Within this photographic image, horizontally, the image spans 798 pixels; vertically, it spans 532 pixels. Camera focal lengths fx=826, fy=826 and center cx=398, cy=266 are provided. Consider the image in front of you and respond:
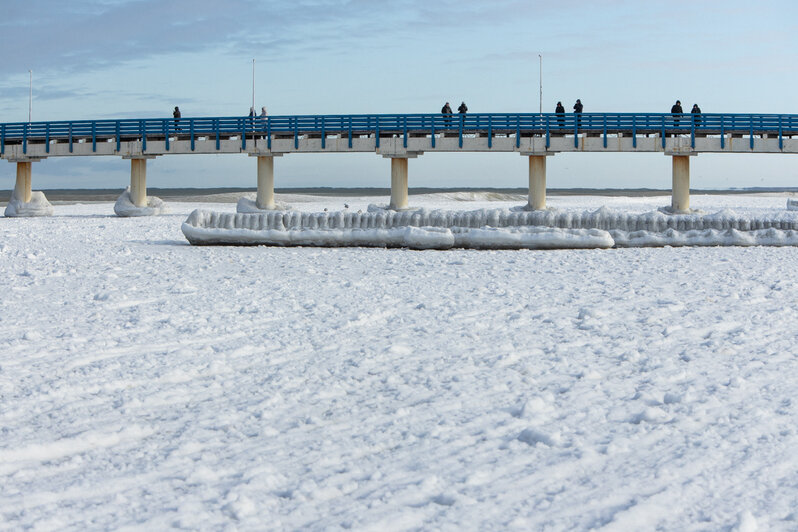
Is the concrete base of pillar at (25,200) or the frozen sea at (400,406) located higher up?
the concrete base of pillar at (25,200)

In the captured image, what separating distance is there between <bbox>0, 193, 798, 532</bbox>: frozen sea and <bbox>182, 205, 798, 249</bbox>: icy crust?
554 cm

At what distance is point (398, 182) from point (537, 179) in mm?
5216

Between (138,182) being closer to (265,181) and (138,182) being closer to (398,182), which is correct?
(265,181)

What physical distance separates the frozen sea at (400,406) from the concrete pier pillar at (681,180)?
2181 centimetres

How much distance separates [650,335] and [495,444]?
10.6 feet

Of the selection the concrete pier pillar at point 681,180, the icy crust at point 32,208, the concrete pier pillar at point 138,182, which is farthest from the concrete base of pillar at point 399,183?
the icy crust at point 32,208

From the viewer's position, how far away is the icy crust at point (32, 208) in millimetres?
32500

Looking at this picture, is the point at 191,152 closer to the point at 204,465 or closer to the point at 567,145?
the point at 567,145

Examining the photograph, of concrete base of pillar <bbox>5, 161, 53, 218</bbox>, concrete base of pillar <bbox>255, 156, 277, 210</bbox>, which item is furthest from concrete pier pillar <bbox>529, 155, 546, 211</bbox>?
concrete base of pillar <bbox>5, 161, 53, 218</bbox>

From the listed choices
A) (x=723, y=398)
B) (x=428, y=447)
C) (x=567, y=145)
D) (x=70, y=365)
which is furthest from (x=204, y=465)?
(x=567, y=145)

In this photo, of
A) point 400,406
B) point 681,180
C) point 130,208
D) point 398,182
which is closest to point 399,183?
point 398,182

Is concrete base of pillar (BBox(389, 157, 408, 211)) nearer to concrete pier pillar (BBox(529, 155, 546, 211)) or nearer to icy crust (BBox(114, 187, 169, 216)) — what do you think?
concrete pier pillar (BBox(529, 155, 546, 211))

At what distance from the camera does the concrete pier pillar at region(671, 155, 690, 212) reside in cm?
3117

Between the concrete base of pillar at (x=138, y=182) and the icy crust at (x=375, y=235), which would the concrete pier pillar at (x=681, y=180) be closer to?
the icy crust at (x=375, y=235)
